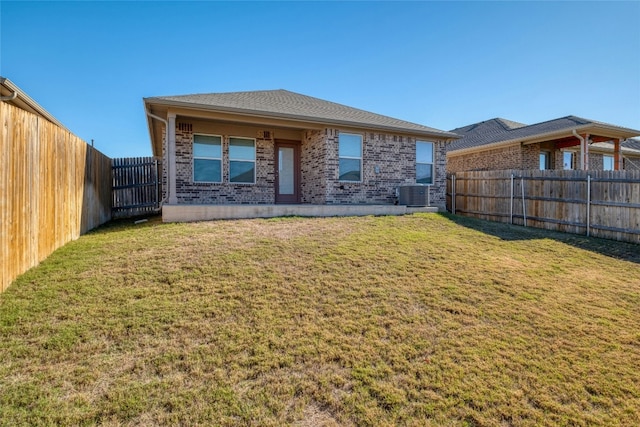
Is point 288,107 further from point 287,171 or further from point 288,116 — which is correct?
point 287,171

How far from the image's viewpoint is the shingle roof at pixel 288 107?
388 inches

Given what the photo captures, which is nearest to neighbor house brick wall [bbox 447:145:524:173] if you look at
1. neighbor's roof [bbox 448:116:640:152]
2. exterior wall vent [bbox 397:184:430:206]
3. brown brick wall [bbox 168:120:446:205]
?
neighbor's roof [bbox 448:116:640:152]

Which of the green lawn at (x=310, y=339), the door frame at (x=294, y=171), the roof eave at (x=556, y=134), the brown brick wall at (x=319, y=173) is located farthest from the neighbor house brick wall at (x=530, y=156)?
the green lawn at (x=310, y=339)

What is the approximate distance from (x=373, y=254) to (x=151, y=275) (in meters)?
3.72

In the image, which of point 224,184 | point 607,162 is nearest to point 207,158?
point 224,184

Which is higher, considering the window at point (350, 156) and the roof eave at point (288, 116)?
the roof eave at point (288, 116)

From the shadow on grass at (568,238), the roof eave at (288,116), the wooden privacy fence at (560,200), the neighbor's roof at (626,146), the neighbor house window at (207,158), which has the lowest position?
the shadow on grass at (568,238)

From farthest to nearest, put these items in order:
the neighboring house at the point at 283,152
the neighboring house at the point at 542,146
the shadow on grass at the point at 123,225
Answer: the neighboring house at the point at 542,146 → the neighboring house at the point at 283,152 → the shadow on grass at the point at 123,225

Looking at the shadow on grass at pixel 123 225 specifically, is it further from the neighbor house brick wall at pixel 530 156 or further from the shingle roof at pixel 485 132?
the neighbor house brick wall at pixel 530 156

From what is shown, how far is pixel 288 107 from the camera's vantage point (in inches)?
459

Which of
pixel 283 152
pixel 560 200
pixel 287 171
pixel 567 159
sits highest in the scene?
pixel 567 159

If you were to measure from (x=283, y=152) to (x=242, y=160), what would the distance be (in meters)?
1.62

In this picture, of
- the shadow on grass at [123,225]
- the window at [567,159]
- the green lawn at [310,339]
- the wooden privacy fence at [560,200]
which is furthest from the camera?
the window at [567,159]

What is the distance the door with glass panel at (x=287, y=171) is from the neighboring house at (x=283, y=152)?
36mm
